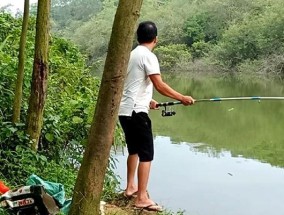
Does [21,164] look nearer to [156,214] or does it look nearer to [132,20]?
[156,214]

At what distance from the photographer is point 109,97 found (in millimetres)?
2633

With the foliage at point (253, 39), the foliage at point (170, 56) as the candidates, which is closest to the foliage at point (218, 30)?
the foliage at point (253, 39)

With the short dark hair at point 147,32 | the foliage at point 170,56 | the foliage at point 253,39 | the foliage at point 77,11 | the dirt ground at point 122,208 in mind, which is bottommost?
the dirt ground at point 122,208

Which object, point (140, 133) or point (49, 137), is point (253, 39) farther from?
point (140, 133)

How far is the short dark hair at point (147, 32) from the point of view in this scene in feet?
Result: 11.3

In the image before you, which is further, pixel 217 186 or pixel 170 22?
pixel 170 22

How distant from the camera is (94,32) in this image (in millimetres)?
45875

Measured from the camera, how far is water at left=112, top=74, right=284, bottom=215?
7.39 meters

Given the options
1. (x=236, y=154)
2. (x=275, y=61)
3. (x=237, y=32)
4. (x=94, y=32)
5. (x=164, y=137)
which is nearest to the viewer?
(x=236, y=154)

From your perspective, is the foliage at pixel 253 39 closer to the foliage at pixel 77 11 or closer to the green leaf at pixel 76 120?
the green leaf at pixel 76 120

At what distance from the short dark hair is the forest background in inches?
43.8

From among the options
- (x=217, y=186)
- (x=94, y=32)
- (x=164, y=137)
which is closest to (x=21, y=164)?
(x=217, y=186)

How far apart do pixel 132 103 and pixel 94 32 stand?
4299 cm

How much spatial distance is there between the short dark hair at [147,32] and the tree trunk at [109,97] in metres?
0.81
